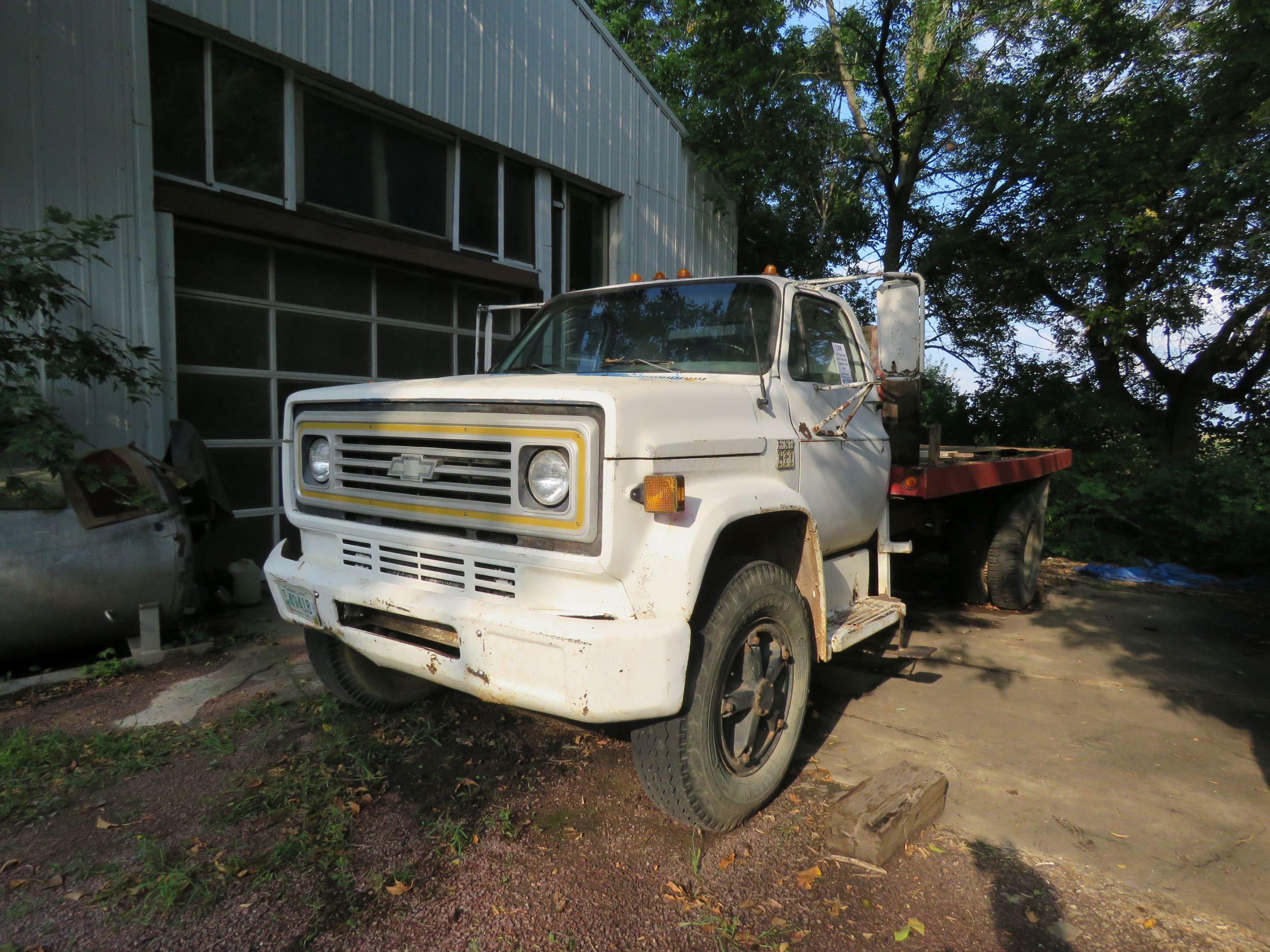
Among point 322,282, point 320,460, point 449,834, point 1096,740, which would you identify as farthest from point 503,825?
point 322,282

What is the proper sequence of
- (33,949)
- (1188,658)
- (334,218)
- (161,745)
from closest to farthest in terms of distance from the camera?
(33,949) < (161,745) < (1188,658) < (334,218)

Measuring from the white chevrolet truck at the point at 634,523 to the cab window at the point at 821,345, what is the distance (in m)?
0.02

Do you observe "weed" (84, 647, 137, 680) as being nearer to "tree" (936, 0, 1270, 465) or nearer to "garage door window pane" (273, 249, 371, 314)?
"garage door window pane" (273, 249, 371, 314)

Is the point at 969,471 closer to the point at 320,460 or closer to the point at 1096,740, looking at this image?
the point at 1096,740

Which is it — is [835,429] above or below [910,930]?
above

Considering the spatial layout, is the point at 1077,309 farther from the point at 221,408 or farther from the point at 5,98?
the point at 5,98

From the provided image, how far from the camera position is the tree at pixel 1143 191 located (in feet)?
30.1

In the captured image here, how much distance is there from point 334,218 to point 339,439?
435 cm

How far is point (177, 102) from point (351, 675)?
460 cm

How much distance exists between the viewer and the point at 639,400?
2496 mm

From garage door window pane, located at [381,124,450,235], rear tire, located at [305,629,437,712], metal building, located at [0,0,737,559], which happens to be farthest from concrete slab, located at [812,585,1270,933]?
garage door window pane, located at [381,124,450,235]

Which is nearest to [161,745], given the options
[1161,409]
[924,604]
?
[924,604]

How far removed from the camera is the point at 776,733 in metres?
3.11

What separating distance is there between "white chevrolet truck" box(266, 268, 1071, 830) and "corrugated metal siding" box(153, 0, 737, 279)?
387 cm
